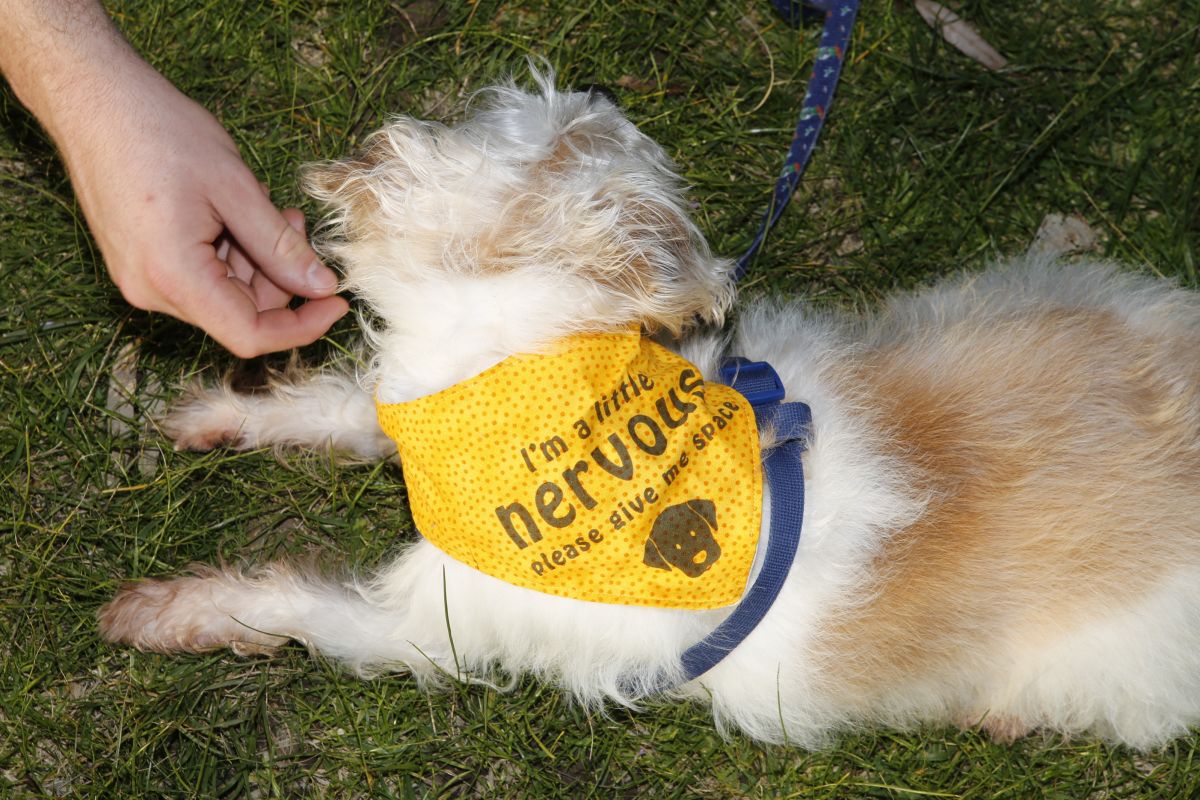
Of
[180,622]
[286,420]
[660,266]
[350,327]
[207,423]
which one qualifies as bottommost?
[180,622]

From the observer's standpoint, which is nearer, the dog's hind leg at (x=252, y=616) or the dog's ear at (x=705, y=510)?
the dog's ear at (x=705, y=510)

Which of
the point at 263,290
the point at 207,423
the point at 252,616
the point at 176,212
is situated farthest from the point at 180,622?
the point at 176,212

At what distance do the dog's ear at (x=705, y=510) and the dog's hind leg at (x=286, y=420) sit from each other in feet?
4.98

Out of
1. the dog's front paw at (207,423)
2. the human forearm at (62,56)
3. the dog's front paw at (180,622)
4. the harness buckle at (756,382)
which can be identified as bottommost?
the dog's front paw at (180,622)

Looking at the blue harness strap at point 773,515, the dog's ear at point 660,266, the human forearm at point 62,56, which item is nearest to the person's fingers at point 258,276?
the human forearm at point 62,56

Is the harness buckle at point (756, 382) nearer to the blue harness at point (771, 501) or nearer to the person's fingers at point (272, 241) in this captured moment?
the blue harness at point (771, 501)

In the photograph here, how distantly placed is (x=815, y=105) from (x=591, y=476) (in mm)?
2210

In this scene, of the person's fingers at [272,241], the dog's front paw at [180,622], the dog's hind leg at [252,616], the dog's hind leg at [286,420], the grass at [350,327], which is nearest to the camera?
the person's fingers at [272,241]

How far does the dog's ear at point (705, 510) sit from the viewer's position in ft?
8.41

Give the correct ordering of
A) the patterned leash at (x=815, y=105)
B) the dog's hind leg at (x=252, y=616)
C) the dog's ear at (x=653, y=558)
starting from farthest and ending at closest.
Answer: the patterned leash at (x=815, y=105) → the dog's hind leg at (x=252, y=616) → the dog's ear at (x=653, y=558)

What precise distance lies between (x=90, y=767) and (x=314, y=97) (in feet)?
9.22

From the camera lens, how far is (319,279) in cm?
286

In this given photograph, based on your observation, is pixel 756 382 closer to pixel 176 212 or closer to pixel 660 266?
pixel 660 266

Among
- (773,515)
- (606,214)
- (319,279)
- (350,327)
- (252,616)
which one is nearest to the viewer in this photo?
(606,214)
